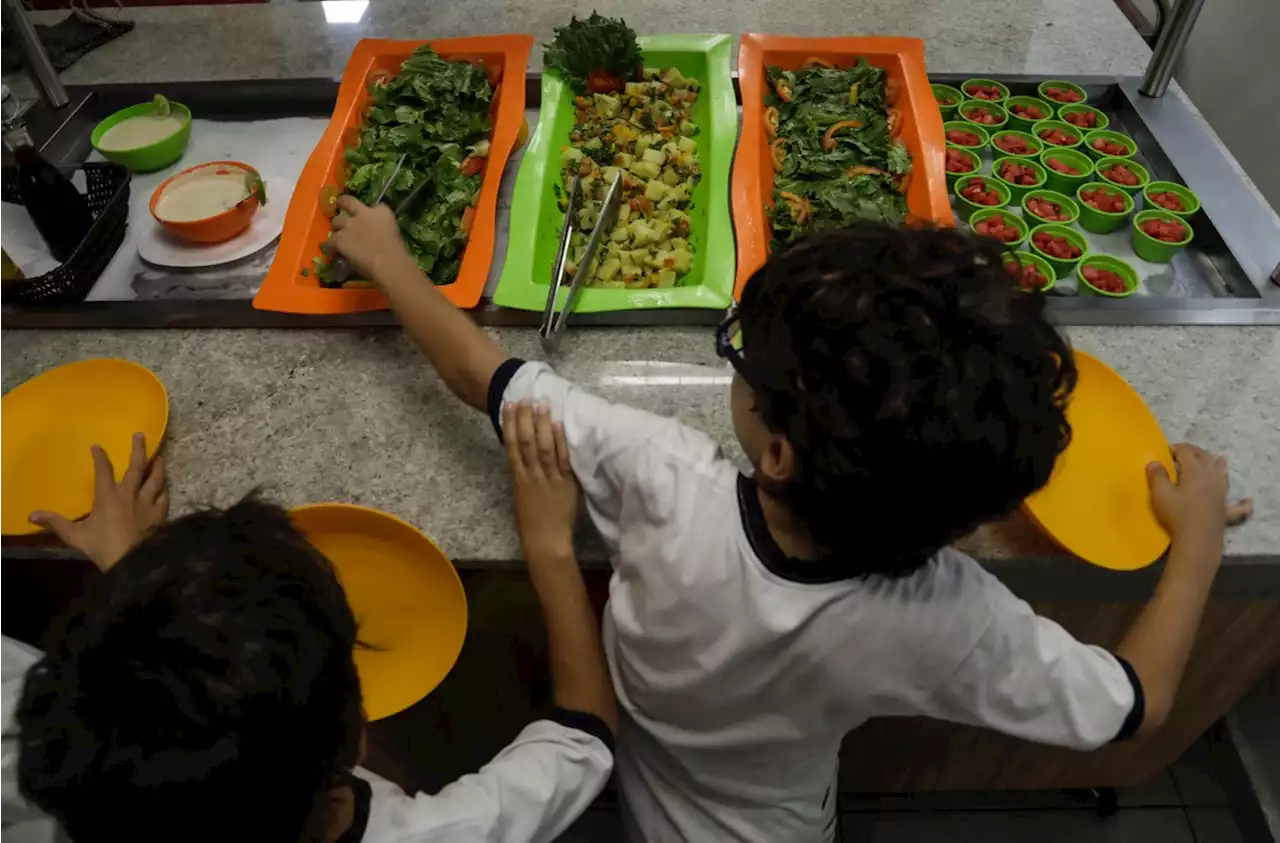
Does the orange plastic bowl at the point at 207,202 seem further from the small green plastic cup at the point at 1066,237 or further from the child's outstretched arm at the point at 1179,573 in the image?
the child's outstretched arm at the point at 1179,573

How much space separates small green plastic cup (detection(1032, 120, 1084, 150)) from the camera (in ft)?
4.18

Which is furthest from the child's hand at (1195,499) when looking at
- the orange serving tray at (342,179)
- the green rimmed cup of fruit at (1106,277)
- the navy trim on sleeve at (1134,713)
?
the orange serving tray at (342,179)

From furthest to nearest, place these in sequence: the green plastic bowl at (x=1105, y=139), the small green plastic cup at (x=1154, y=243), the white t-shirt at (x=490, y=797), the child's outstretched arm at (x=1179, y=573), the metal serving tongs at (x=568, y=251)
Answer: the green plastic bowl at (x=1105, y=139) < the small green plastic cup at (x=1154, y=243) < the metal serving tongs at (x=568, y=251) < the child's outstretched arm at (x=1179, y=573) < the white t-shirt at (x=490, y=797)

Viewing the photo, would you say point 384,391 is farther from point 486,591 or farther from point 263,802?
point 263,802

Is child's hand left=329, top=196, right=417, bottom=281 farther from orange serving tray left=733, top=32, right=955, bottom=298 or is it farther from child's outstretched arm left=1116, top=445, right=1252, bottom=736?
child's outstretched arm left=1116, top=445, right=1252, bottom=736

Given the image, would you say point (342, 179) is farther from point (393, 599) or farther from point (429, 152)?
point (393, 599)

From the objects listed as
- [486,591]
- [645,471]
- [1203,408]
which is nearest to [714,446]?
[645,471]

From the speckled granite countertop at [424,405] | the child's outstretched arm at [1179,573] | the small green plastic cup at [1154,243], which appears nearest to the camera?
the child's outstretched arm at [1179,573]

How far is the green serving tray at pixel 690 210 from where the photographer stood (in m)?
1.06

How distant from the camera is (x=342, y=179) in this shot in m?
1.24

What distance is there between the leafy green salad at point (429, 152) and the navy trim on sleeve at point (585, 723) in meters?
0.59

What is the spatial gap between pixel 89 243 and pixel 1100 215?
138 cm

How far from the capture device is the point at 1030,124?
1307 millimetres

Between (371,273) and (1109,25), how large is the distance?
1.35 metres
